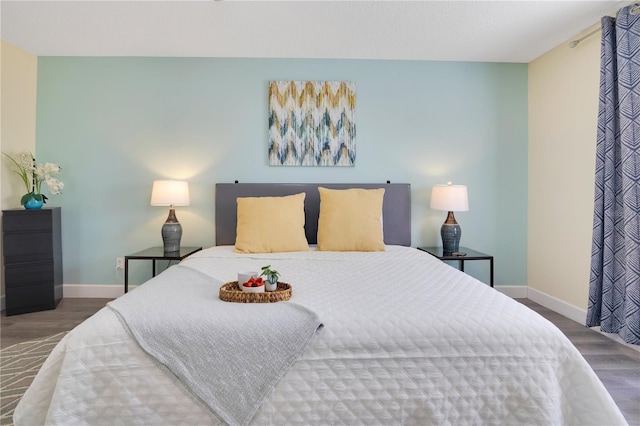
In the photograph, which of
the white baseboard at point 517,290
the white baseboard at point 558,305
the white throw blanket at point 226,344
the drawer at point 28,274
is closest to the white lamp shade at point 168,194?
the drawer at point 28,274

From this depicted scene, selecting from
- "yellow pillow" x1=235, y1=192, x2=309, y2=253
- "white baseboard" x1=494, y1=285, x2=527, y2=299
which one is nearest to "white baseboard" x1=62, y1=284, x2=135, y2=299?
"yellow pillow" x1=235, y1=192, x2=309, y2=253

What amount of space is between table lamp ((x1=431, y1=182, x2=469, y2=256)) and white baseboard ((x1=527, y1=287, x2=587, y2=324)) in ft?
3.21

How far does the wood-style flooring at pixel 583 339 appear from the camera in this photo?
6.43 ft

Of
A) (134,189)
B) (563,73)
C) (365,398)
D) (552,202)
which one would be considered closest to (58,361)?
(365,398)

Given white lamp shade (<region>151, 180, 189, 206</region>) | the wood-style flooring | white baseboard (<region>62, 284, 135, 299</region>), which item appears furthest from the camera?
white baseboard (<region>62, 284, 135, 299</region>)

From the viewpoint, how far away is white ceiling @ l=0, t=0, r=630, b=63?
103 inches

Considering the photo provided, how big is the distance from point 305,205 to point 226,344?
220cm

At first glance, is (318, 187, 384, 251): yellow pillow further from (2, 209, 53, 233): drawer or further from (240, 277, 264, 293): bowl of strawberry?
(2, 209, 53, 233): drawer

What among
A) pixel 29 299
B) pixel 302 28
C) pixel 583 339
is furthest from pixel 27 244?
pixel 583 339

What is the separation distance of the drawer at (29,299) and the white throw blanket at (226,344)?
236 cm

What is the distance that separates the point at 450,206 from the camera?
3234 millimetres

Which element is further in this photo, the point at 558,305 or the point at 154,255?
the point at 558,305

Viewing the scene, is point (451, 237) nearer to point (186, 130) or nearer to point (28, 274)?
point (186, 130)

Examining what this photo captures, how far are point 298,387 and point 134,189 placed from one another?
2995 mm
